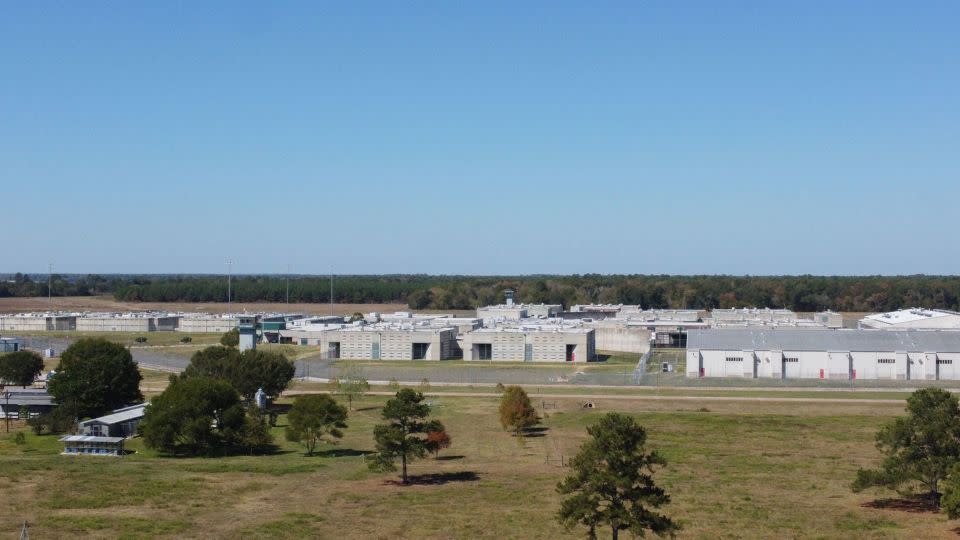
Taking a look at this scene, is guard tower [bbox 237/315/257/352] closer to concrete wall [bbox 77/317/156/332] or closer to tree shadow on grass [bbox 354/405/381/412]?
tree shadow on grass [bbox 354/405/381/412]

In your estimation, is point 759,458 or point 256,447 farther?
point 256,447

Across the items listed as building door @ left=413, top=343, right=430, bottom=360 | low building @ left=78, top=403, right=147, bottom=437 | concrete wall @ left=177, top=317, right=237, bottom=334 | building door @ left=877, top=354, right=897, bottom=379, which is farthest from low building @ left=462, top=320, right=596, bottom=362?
concrete wall @ left=177, top=317, right=237, bottom=334

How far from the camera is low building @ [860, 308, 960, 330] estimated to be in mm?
95500

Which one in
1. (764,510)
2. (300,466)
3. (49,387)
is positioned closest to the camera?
(764,510)

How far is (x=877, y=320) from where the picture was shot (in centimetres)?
10881

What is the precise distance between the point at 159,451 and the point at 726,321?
Result: 8035 cm

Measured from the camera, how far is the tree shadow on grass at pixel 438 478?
37.5 metres

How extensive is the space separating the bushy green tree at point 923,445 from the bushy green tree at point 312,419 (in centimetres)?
2231

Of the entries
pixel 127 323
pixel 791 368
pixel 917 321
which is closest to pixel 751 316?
pixel 917 321

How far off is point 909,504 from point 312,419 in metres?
24.2

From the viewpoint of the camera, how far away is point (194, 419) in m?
43.9

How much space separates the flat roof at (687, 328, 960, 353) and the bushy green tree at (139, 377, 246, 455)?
41.0 m

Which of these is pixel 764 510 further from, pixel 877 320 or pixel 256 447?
pixel 877 320

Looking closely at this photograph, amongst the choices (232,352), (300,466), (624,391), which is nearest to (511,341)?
(624,391)
